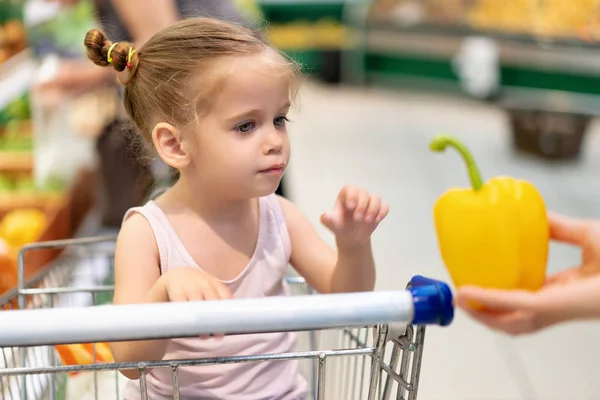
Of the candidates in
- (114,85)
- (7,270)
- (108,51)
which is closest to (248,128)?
(108,51)

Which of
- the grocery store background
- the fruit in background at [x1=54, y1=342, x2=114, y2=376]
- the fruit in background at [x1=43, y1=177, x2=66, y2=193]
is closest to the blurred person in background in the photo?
the grocery store background

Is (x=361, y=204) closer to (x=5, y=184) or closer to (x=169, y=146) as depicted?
(x=169, y=146)

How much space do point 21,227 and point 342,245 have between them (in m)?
1.62

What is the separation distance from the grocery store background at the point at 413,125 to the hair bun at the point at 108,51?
0.28 meters

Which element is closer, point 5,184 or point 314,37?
Answer: point 5,184

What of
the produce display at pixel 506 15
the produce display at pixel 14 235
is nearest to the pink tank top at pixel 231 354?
the produce display at pixel 14 235

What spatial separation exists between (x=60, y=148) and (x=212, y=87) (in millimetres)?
2428

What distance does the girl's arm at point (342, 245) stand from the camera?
41.3 inches

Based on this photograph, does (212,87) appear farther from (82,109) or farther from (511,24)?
(511,24)

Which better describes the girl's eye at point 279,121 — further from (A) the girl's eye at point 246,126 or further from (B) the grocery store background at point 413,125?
(B) the grocery store background at point 413,125

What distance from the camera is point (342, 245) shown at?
1150 millimetres

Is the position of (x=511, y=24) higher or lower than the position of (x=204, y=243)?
higher

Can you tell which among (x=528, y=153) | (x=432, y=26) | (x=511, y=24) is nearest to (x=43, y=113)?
(x=528, y=153)

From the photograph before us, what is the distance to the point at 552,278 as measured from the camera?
1200mm
